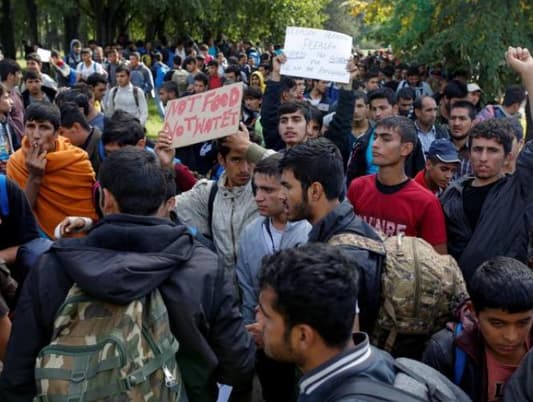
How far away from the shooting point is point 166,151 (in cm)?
414

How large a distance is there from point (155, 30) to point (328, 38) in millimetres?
28496

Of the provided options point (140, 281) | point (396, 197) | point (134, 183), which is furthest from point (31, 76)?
point (140, 281)

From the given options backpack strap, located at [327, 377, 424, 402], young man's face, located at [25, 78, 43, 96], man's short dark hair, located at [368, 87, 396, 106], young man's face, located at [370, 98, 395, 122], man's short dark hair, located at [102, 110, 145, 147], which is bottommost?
young man's face, located at [25, 78, 43, 96]

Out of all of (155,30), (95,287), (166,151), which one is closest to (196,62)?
(166,151)

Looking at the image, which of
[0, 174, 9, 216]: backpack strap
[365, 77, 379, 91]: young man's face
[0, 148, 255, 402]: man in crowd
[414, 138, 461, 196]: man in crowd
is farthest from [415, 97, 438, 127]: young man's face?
[0, 148, 255, 402]: man in crowd

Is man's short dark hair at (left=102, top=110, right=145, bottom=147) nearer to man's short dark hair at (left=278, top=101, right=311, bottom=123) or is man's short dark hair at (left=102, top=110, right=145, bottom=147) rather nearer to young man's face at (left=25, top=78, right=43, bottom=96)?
man's short dark hair at (left=278, top=101, right=311, bottom=123)

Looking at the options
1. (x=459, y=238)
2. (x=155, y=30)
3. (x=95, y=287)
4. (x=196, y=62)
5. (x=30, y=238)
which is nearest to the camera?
(x=95, y=287)

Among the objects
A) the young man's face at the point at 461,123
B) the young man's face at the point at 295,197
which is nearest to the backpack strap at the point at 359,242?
the young man's face at the point at 295,197

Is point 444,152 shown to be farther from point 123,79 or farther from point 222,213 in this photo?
point 123,79

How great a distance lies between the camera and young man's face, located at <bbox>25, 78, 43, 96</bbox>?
8172 millimetres

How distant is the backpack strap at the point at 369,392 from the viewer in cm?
160

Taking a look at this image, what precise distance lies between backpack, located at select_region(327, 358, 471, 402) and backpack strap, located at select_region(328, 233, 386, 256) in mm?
742

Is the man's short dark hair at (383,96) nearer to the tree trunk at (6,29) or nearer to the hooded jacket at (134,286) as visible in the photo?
the hooded jacket at (134,286)

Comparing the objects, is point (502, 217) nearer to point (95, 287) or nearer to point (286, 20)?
point (95, 287)
